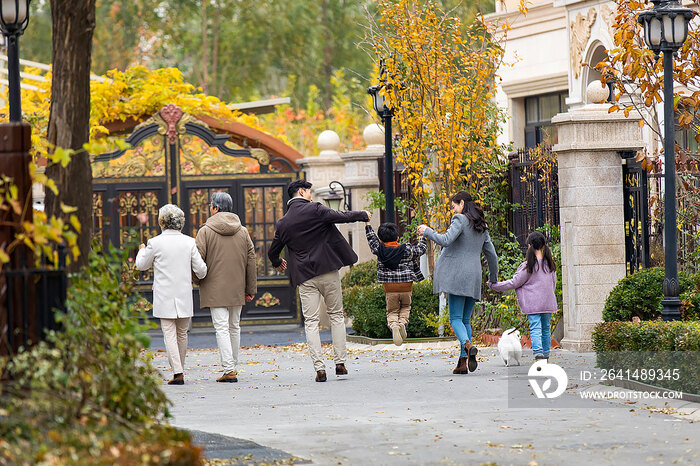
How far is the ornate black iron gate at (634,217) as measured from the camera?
44.8ft

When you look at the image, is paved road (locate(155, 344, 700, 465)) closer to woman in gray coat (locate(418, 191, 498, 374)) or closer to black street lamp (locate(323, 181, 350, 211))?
woman in gray coat (locate(418, 191, 498, 374))

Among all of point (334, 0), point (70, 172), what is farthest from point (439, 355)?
point (334, 0)

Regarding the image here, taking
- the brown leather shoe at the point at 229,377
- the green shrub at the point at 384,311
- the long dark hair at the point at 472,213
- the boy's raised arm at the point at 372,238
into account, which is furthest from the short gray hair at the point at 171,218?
the green shrub at the point at 384,311

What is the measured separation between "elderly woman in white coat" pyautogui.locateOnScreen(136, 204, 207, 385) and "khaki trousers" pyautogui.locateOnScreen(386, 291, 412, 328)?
11.9ft

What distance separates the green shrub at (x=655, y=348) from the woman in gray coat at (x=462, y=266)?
4.88 feet

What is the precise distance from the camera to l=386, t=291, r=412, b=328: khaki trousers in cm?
1525

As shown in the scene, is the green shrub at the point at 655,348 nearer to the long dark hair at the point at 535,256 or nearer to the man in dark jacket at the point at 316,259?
the long dark hair at the point at 535,256

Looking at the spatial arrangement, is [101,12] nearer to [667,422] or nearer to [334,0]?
[334,0]

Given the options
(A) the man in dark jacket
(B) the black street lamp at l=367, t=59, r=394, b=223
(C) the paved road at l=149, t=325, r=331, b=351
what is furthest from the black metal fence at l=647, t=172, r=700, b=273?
(C) the paved road at l=149, t=325, r=331, b=351

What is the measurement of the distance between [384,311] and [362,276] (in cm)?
285

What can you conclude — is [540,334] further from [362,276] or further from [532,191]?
[362,276]

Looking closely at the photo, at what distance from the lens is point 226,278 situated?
12.4 metres

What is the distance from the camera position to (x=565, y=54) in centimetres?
2636

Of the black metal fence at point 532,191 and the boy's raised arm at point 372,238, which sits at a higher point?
the black metal fence at point 532,191
